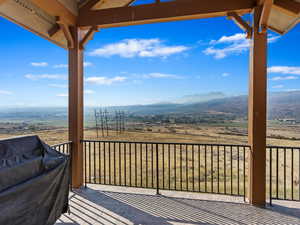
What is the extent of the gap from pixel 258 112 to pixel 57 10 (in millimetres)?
3259

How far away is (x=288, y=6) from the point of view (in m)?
2.39

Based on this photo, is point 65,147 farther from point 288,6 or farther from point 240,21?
point 288,6

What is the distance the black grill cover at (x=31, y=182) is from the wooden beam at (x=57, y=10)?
183cm

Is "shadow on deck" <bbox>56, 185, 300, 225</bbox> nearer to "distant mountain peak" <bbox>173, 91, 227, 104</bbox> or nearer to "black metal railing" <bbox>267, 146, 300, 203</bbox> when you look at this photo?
"black metal railing" <bbox>267, 146, 300, 203</bbox>

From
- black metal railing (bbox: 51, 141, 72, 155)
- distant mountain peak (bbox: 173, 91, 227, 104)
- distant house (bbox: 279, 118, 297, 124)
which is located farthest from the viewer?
distant mountain peak (bbox: 173, 91, 227, 104)

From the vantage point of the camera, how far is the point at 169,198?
2852 mm

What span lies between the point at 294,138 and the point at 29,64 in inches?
239

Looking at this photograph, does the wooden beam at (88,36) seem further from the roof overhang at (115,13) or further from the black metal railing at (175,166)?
the black metal railing at (175,166)

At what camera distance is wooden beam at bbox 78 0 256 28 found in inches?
106

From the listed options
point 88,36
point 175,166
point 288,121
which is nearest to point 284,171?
point 288,121

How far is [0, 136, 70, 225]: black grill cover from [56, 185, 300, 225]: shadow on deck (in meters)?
0.45

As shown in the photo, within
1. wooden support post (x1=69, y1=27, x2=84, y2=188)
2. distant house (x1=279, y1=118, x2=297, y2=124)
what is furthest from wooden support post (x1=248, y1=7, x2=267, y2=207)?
wooden support post (x1=69, y1=27, x2=84, y2=188)

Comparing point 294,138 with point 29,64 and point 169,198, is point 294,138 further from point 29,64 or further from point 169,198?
point 29,64

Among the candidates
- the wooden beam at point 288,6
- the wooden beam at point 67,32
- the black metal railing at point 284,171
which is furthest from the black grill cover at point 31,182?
the wooden beam at point 288,6
